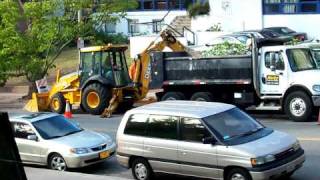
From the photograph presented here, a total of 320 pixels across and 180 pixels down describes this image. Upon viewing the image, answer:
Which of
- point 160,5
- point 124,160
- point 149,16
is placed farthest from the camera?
point 160,5

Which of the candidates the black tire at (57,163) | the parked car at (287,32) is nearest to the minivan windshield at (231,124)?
the black tire at (57,163)

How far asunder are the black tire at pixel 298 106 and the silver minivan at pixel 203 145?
7.02m

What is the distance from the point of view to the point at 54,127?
15156mm

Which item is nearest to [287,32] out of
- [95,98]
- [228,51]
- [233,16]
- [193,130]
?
[233,16]

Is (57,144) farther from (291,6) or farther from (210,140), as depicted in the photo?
(291,6)

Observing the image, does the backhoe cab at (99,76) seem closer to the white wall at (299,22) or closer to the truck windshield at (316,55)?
the truck windshield at (316,55)


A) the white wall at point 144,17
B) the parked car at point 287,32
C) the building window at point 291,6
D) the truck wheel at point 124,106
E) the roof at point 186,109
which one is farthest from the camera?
the white wall at point 144,17

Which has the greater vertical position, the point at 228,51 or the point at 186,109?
the point at 228,51

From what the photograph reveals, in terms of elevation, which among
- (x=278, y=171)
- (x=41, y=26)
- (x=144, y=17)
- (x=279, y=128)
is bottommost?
(x=279, y=128)

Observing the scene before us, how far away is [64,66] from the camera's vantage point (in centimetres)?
3853

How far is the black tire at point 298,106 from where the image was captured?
1902cm

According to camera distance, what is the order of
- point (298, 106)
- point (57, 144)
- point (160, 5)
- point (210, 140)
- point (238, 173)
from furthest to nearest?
point (160, 5)
point (298, 106)
point (57, 144)
point (210, 140)
point (238, 173)

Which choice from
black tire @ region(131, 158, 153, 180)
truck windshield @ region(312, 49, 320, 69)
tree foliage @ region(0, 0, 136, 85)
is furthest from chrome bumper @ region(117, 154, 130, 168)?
tree foliage @ region(0, 0, 136, 85)

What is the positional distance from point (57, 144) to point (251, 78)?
786 cm
